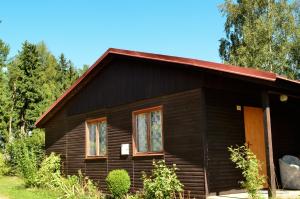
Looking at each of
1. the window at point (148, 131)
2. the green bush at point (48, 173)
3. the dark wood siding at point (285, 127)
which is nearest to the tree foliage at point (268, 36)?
the dark wood siding at point (285, 127)

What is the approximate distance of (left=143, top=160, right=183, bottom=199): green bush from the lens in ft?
31.6

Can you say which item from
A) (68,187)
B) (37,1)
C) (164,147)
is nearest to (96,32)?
(37,1)

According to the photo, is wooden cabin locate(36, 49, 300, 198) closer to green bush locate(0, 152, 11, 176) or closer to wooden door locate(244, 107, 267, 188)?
wooden door locate(244, 107, 267, 188)

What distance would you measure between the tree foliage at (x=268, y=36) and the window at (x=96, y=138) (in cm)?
1439

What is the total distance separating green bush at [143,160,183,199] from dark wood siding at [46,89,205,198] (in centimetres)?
27

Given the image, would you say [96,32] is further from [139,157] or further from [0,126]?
[0,126]

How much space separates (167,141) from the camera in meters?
10.6

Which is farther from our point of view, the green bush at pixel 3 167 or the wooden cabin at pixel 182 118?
the green bush at pixel 3 167

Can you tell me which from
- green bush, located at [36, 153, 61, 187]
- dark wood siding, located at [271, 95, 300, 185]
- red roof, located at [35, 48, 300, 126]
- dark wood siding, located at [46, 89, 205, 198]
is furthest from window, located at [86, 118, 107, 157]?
dark wood siding, located at [271, 95, 300, 185]

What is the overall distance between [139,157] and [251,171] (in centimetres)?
424

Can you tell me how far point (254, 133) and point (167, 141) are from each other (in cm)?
240

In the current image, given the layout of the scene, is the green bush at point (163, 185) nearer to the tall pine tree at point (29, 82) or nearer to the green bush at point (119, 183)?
the green bush at point (119, 183)

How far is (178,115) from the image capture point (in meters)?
10.4

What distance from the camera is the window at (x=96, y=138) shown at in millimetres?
13617
